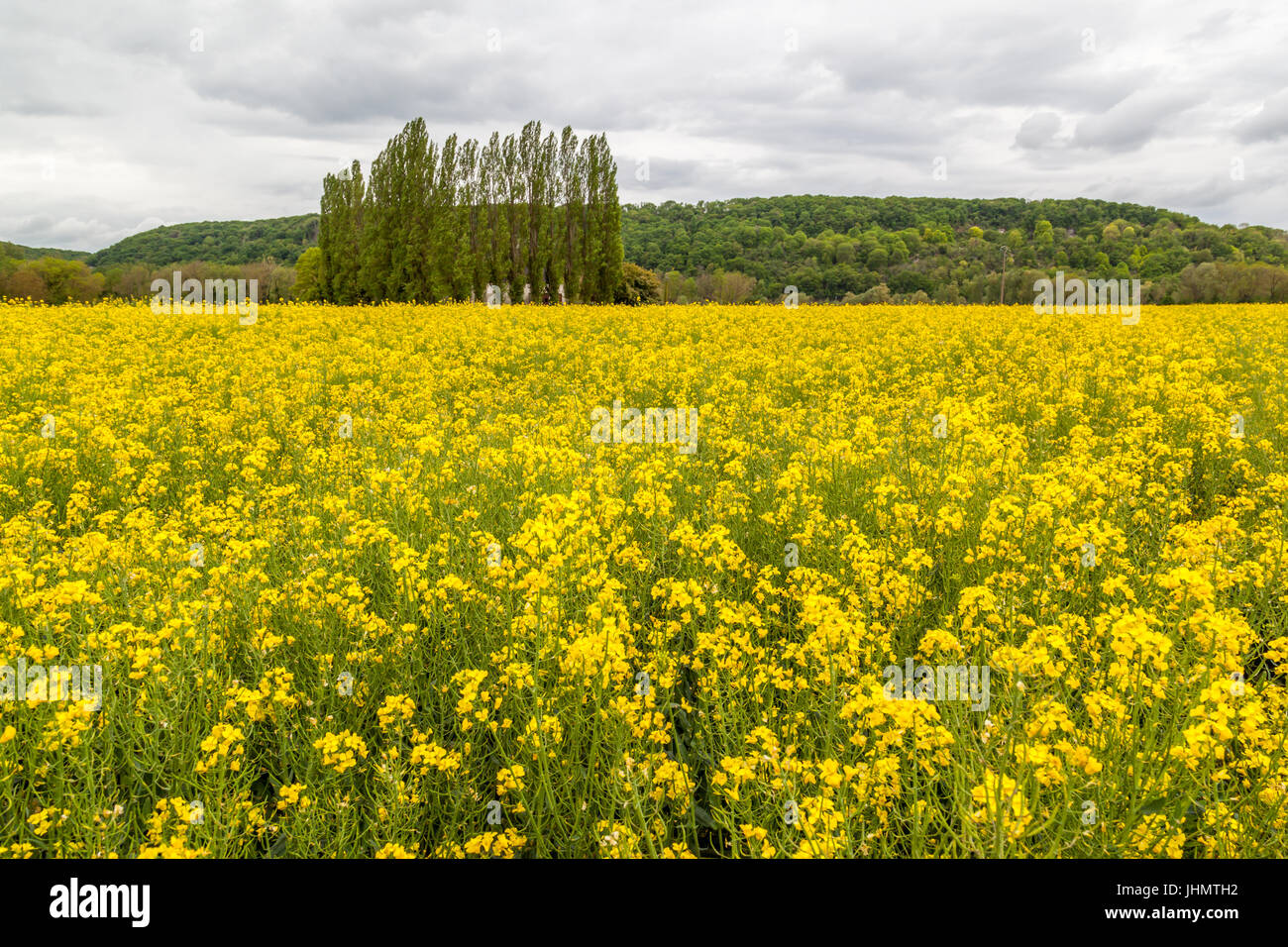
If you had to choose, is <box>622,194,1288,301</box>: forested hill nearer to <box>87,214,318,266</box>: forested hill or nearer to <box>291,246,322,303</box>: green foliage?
<box>291,246,322,303</box>: green foliage

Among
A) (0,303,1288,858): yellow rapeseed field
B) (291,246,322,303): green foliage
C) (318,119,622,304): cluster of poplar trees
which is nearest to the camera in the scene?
(0,303,1288,858): yellow rapeseed field

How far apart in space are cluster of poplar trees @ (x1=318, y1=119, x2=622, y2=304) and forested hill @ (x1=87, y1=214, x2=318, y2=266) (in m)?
27.3

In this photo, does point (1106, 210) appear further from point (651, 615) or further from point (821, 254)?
point (651, 615)

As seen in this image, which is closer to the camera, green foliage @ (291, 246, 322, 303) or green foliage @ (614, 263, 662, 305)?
green foliage @ (291, 246, 322, 303)

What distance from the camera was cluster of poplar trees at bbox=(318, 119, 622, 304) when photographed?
32.8 m

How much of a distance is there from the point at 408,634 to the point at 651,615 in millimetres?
1354

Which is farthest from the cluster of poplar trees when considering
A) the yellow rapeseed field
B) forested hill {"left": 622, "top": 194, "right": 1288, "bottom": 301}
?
the yellow rapeseed field

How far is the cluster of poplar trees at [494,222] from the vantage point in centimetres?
3281

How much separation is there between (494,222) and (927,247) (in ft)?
83.1

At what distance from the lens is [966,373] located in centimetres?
1123

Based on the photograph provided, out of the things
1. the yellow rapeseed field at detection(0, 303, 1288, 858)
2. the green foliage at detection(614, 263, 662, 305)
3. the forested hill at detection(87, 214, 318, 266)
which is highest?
the forested hill at detection(87, 214, 318, 266)

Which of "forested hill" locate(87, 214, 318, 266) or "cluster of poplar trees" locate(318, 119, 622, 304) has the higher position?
"forested hill" locate(87, 214, 318, 266)

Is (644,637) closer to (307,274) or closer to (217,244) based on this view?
(307,274)
